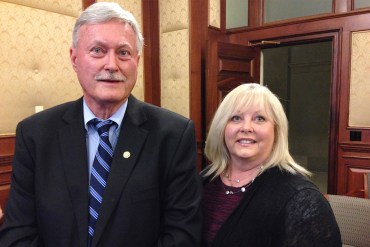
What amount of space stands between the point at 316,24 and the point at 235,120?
8.00ft

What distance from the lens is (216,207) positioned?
139 cm

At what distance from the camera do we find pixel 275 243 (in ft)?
4.06

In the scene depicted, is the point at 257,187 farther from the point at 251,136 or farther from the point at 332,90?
the point at 332,90

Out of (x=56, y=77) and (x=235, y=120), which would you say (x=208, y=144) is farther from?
(x=56, y=77)

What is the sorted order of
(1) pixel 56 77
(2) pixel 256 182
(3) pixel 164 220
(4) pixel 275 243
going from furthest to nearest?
(1) pixel 56 77 < (2) pixel 256 182 < (4) pixel 275 243 < (3) pixel 164 220

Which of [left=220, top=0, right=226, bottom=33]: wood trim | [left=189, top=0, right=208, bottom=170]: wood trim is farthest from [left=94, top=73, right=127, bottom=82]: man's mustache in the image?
[left=220, top=0, right=226, bottom=33]: wood trim

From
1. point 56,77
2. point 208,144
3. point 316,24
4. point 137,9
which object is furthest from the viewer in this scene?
point 137,9

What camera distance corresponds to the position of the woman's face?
1.39 m

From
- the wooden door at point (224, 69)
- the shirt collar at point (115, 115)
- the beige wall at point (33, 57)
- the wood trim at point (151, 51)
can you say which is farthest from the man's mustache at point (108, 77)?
the wood trim at point (151, 51)

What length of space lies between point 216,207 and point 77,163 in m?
0.63

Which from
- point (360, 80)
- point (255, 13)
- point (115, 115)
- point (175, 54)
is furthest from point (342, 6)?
point (115, 115)

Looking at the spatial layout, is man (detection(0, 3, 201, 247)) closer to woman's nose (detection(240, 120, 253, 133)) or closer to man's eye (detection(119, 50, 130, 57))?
man's eye (detection(119, 50, 130, 57))

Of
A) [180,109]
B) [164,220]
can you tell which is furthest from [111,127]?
[180,109]

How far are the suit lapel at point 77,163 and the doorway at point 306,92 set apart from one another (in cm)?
615
